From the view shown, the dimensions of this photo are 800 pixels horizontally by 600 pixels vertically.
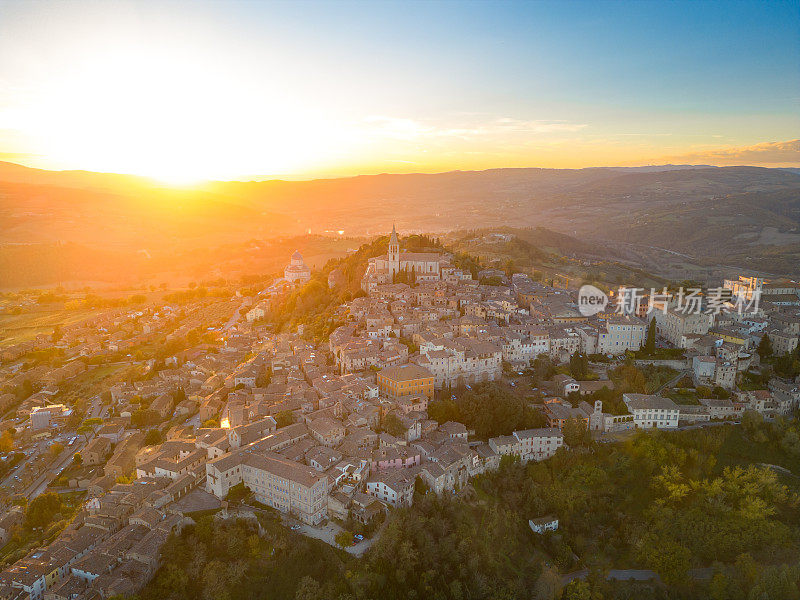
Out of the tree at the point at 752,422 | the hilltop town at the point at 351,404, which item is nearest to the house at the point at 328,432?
the hilltop town at the point at 351,404

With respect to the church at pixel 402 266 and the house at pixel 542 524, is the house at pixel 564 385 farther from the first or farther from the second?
the church at pixel 402 266

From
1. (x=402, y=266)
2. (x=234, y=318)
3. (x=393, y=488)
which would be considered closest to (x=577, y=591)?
(x=393, y=488)

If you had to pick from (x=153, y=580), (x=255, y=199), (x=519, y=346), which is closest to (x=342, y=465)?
(x=153, y=580)

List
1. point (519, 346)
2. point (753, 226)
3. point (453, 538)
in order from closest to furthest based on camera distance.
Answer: point (453, 538) < point (519, 346) < point (753, 226)

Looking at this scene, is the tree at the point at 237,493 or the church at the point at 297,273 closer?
the tree at the point at 237,493

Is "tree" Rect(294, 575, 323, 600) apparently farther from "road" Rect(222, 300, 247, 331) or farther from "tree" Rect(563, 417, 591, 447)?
"road" Rect(222, 300, 247, 331)

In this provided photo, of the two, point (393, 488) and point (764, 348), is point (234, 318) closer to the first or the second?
point (393, 488)

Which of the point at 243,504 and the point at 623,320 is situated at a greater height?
the point at 623,320

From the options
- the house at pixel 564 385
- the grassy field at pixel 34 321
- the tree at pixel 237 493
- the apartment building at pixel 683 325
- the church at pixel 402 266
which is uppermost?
the church at pixel 402 266

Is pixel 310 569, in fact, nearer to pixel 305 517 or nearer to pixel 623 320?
pixel 305 517
